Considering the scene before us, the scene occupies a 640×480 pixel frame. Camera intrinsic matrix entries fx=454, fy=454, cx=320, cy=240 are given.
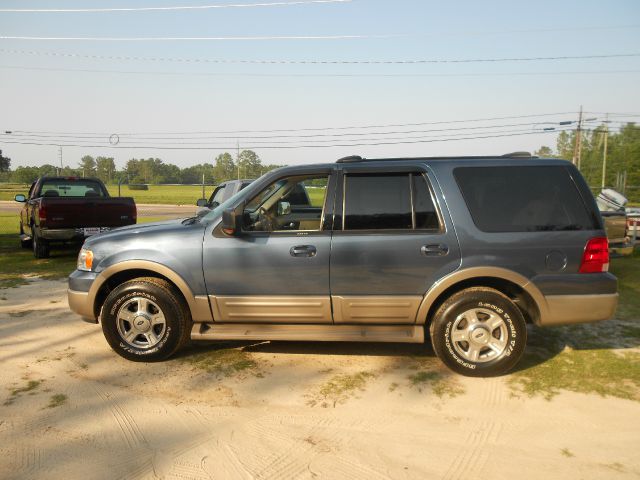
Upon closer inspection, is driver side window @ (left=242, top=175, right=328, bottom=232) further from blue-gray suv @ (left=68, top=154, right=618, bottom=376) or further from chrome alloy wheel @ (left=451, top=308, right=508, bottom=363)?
chrome alloy wheel @ (left=451, top=308, right=508, bottom=363)

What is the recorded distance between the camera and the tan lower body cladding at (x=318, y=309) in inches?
154

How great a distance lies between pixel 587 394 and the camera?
3.54 metres

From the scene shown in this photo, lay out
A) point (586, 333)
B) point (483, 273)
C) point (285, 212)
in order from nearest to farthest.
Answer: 1. point (483, 273)
2. point (285, 212)
3. point (586, 333)

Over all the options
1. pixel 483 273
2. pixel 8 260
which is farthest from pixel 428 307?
pixel 8 260

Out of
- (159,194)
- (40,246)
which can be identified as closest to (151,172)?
(159,194)

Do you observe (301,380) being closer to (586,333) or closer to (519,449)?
(519,449)

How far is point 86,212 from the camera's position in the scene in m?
9.24

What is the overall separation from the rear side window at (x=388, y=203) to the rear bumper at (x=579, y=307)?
3.84 feet

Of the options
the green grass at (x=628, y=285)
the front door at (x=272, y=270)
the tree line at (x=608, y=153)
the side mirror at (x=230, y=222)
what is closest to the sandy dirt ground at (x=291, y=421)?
the front door at (x=272, y=270)

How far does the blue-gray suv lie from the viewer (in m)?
3.78

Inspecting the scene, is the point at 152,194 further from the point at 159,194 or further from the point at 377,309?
the point at 377,309

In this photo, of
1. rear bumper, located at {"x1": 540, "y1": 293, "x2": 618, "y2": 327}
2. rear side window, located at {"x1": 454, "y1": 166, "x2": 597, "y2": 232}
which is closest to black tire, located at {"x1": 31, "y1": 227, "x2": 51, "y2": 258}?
rear side window, located at {"x1": 454, "y1": 166, "x2": 597, "y2": 232}

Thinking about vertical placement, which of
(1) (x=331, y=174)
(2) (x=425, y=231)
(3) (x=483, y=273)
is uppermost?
(1) (x=331, y=174)

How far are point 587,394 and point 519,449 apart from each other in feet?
3.70
